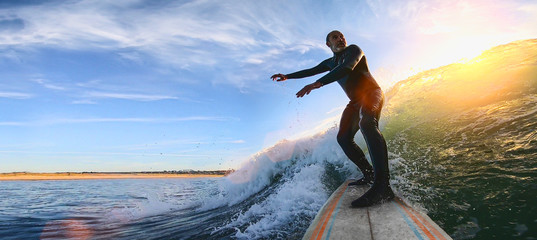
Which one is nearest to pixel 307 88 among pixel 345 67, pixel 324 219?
pixel 345 67

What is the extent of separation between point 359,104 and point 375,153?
0.80 meters

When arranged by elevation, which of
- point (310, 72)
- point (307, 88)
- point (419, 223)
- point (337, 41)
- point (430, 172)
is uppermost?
point (337, 41)

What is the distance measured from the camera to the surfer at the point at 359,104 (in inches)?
122

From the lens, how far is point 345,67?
3.11 m

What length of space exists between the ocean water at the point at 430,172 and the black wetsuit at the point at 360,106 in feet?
2.05

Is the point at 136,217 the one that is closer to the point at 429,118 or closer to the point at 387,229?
the point at 387,229

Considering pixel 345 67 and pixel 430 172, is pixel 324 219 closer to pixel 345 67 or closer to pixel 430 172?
pixel 345 67

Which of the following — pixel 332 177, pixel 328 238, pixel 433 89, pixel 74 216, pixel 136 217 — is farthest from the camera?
pixel 433 89

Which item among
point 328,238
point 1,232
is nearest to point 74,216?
point 1,232

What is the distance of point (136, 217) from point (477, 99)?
1054 cm

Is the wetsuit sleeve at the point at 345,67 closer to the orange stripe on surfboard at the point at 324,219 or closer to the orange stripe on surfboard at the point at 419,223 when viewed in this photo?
the orange stripe on surfboard at the point at 324,219

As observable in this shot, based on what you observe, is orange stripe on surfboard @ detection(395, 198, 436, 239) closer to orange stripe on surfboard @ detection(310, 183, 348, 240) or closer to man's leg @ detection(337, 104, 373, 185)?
orange stripe on surfboard @ detection(310, 183, 348, 240)

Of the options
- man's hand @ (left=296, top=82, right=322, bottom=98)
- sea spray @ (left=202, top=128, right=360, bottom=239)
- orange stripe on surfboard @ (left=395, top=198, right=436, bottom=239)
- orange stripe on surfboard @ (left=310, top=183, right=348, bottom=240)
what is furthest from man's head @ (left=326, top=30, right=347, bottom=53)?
sea spray @ (left=202, top=128, right=360, bottom=239)

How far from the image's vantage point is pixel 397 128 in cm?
759
